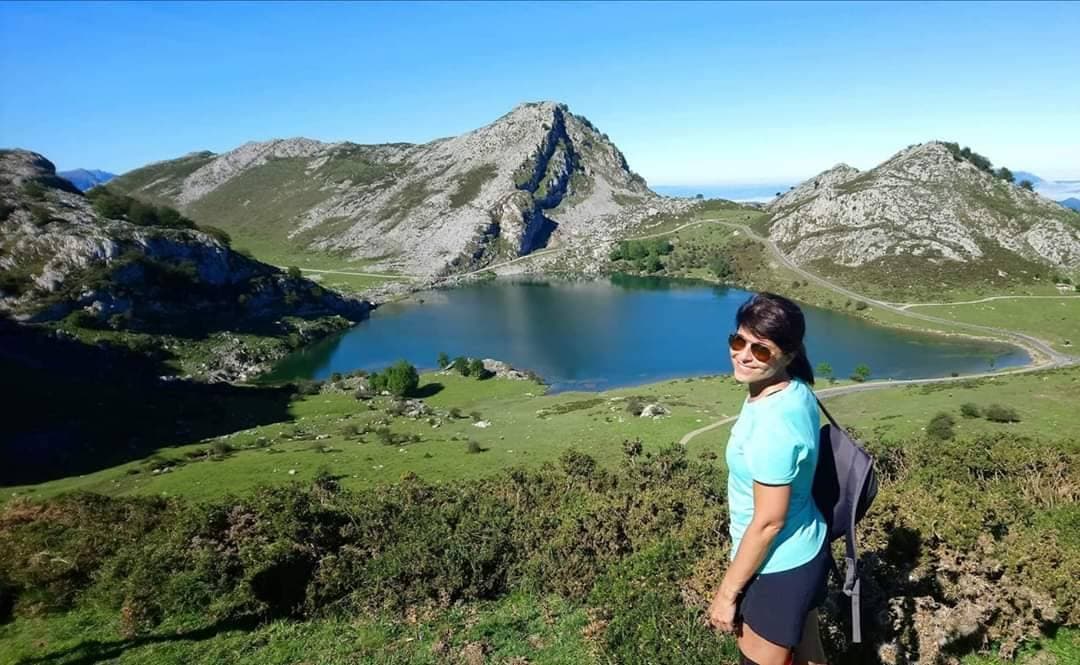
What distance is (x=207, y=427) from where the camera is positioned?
218ft

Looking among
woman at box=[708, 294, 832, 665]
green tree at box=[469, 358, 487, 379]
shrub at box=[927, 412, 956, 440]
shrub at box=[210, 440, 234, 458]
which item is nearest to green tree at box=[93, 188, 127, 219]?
green tree at box=[469, 358, 487, 379]

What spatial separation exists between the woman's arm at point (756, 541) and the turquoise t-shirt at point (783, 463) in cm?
11

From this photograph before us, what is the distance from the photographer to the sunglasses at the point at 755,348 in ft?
17.5

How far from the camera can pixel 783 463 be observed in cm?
474

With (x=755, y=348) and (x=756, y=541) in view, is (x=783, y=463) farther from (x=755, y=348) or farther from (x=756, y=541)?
(x=755, y=348)

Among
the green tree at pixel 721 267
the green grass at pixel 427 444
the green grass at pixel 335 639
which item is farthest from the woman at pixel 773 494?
the green tree at pixel 721 267

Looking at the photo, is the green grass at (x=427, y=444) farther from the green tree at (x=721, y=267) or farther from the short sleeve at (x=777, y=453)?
the green tree at (x=721, y=267)

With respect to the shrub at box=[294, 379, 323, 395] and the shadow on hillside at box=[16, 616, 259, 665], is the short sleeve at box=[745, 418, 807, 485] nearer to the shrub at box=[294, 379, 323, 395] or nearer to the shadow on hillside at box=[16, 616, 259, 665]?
the shadow on hillside at box=[16, 616, 259, 665]

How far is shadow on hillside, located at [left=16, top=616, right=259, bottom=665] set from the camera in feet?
40.3

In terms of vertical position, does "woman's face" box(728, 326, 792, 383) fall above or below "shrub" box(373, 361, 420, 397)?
above

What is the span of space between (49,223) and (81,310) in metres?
25.1

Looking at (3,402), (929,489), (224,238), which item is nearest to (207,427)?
(3,402)

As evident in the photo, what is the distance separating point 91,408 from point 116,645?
2598 inches

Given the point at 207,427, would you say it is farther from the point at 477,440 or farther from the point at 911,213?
the point at 911,213
